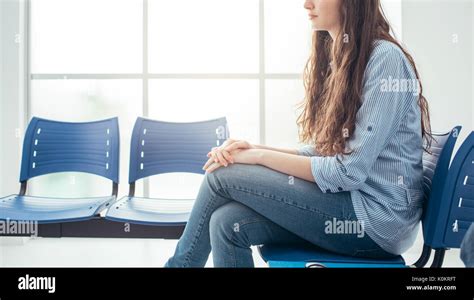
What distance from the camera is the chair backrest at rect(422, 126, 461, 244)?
787 millimetres

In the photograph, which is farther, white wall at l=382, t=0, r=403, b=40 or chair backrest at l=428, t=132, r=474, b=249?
white wall at l=382, t=0, r=403, b=40

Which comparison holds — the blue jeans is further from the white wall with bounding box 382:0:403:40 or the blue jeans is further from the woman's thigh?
the white wall with bounding box 382:0:403:40

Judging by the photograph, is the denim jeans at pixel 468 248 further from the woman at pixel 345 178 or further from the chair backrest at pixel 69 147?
the chair backrest at pixel 69 147

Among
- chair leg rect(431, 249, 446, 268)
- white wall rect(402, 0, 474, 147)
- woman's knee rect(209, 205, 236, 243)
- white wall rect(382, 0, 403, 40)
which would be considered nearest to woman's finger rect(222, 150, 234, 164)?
woman's knee rect(209, 205, 236, 243)

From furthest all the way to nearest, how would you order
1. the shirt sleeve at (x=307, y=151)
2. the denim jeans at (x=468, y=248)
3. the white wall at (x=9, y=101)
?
1. the white wall at (x=9, y=101)
2. the shirt sleeve at (x=307, y=151)
3. the denim jeans at (x=468, y=248)

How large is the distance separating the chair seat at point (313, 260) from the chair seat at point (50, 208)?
648 mm

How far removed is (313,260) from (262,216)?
0.14m

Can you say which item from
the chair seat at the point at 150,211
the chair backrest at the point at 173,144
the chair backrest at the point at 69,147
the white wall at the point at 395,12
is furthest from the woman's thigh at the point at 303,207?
the white wall at the point at 395,12

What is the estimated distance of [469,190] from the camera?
77 cm

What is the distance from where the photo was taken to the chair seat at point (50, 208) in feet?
3.78

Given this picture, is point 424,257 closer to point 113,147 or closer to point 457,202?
point 457,202

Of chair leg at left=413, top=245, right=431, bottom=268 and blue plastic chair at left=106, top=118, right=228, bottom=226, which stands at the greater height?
blue plastic chair at left=106, top=118, right=228, bottom=226

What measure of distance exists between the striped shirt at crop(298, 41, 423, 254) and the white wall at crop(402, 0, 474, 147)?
0.71m

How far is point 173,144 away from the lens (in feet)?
5.15
